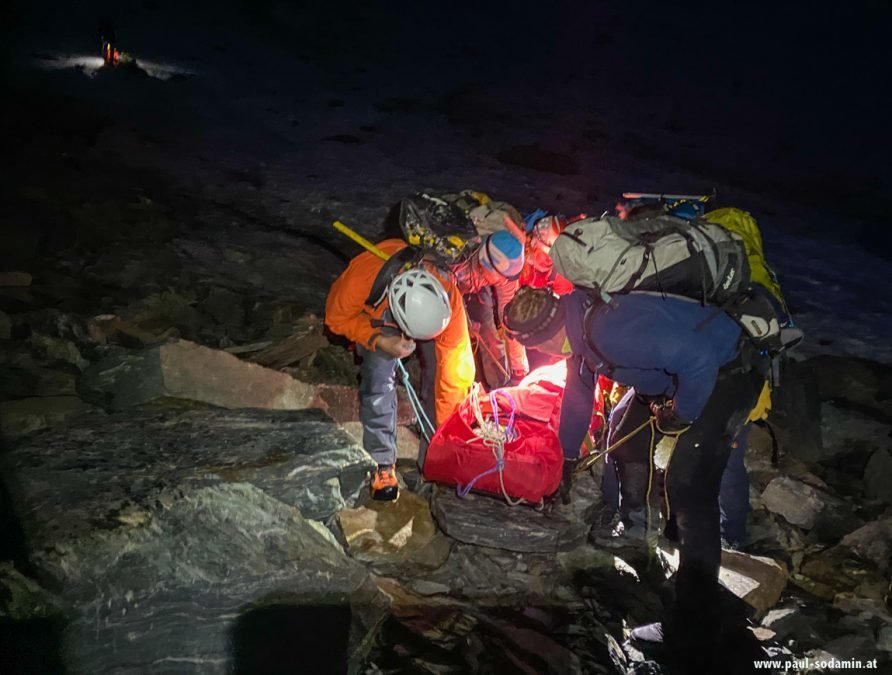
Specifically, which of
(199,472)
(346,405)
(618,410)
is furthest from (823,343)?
(199,472)

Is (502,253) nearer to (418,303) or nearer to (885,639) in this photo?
(418,303)

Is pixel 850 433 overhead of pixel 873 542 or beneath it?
overhead

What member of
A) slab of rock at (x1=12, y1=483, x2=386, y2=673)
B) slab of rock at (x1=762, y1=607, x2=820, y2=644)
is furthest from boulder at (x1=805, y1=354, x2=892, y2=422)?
slab of rock at (x1=12, y1=483, x2=386, y2=673)

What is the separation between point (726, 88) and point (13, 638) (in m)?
18.3

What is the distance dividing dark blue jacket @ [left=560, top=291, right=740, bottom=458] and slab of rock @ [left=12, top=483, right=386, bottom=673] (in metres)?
1.86

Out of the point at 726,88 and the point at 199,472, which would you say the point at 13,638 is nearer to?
the point at 199,472

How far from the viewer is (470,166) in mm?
9750

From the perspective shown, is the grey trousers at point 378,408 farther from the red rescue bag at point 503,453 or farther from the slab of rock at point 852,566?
the slab of rock at point 852,566

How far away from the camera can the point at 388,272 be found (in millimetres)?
3742

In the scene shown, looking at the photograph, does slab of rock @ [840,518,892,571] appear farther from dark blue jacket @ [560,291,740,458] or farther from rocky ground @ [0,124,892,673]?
dark blue jacket @ [560,291,740,458]

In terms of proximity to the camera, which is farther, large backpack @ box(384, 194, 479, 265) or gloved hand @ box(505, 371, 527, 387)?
gloved hand @ box(505, 371, 527, 387)

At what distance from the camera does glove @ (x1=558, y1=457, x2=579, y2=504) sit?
4.04 metres

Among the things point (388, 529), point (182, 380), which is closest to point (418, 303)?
point (388, 529)

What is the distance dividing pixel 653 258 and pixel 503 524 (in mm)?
2078
